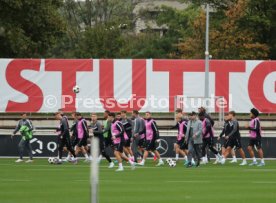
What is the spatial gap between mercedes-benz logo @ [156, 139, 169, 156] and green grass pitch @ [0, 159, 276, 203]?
6.80 m

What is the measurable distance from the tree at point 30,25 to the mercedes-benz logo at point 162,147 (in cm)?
1283

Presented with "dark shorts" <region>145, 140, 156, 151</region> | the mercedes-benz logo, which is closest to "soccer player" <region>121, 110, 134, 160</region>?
"dark shorts" <region>145, 140, 156, 151</region>

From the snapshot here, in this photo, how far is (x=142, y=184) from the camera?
2311 centimetres

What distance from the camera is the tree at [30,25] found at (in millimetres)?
48500

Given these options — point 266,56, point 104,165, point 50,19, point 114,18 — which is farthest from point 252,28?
point 104,165

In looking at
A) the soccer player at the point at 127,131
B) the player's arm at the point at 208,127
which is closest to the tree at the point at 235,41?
the player's arm at the point at 208,127

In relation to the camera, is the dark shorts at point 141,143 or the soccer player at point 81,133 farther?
the soccer player at point 81,133

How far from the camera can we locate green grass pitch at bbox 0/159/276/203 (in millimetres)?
19484

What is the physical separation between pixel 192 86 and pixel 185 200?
1074 inches

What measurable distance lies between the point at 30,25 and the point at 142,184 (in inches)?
1113

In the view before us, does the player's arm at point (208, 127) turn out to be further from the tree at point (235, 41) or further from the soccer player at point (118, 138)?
the tree at point (235, 41)

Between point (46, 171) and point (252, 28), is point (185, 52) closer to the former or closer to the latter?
point (252, 28)

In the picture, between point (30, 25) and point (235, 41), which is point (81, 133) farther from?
point (235, 41)

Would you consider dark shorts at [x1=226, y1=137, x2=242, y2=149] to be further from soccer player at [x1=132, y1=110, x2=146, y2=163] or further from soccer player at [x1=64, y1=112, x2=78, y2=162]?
soccer player at [x1=64, y1=112, x2=78, y2=162]
